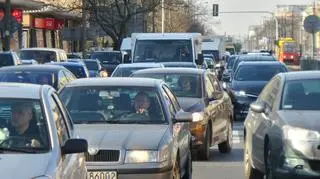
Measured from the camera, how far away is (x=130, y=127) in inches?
370

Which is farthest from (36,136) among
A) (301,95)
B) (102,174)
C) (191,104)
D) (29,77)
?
(29,77)

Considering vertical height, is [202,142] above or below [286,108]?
below

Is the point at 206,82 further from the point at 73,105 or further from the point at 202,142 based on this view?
the point at 73,105

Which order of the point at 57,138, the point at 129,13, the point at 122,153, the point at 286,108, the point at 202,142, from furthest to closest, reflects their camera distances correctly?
the point at 129,13 → the point at 202,142 → the point at 286,108 → the point at 122,153 → the point at 57,138

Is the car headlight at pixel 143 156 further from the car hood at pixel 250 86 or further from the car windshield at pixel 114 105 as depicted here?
the car hood at pixel 250 86

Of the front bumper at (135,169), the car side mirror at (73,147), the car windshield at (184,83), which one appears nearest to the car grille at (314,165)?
the front bumper at (135,169)

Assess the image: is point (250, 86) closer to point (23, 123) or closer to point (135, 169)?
point (135, 169)

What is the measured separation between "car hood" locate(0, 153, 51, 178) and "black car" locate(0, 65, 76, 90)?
31.8ft

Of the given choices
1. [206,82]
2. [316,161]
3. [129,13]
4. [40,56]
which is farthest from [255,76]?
[129,13]

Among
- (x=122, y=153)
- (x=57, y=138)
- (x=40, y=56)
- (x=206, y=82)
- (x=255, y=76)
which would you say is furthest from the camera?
(x=40, y=56)

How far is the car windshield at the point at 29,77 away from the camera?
1578cm

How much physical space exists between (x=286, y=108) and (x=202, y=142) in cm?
368

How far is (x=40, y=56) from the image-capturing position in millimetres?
33062

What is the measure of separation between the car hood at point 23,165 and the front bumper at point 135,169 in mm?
2483
